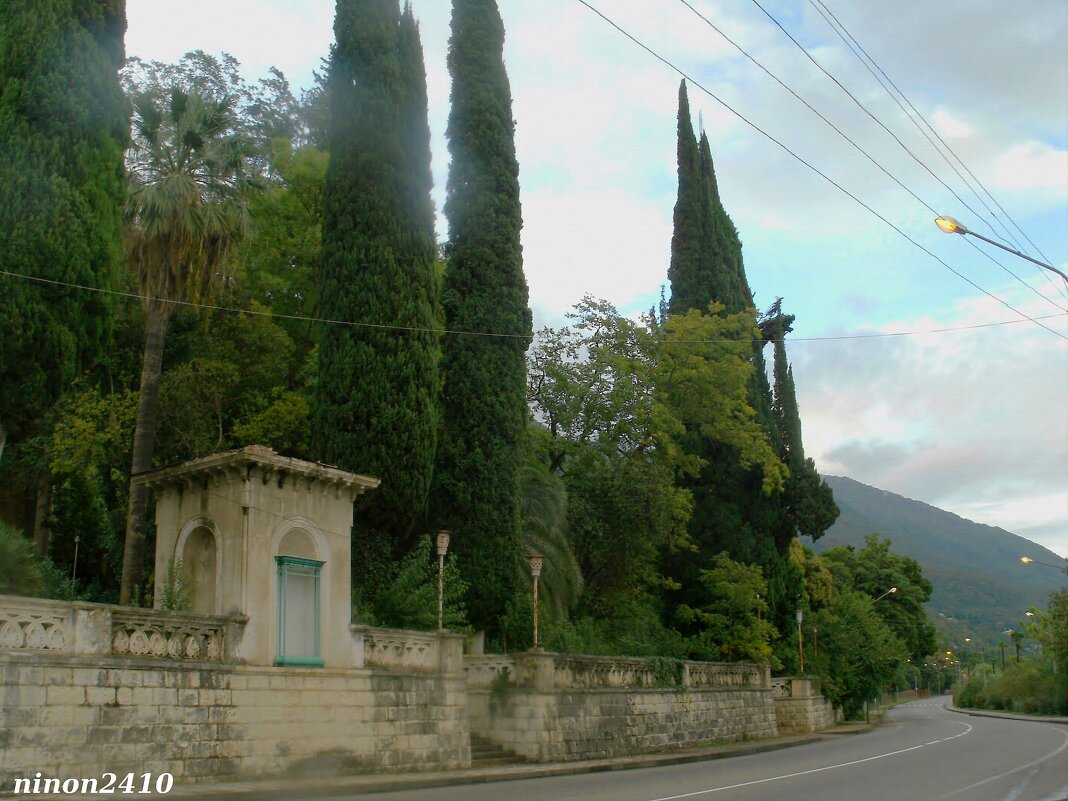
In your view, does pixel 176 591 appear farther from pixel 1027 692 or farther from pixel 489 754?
pixel 1027 692

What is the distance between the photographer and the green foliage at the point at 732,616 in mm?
32553

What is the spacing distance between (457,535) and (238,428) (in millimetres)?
5865

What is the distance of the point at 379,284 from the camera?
23516mm

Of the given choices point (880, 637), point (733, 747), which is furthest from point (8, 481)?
point (880, 637)

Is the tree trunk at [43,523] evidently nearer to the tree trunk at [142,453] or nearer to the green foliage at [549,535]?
the tree trunk at [142,453]

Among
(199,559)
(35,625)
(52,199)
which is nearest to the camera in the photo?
(35,625)

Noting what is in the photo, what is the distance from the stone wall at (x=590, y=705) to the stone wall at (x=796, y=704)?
287 inches

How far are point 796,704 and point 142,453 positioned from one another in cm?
2552

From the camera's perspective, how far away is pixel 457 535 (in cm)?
2427

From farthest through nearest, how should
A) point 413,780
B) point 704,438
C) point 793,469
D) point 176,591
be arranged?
1. point 793,469
2. point 704,438
3. point 176,591
4. point 413,780

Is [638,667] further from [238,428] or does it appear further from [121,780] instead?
[121,780]

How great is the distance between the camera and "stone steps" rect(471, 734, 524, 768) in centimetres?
1986

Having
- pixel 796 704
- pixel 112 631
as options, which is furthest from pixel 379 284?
pixel 796 704

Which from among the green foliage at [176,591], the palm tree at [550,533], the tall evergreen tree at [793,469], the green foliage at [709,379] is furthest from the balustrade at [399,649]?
the tall evergreen tree at [793,469]
